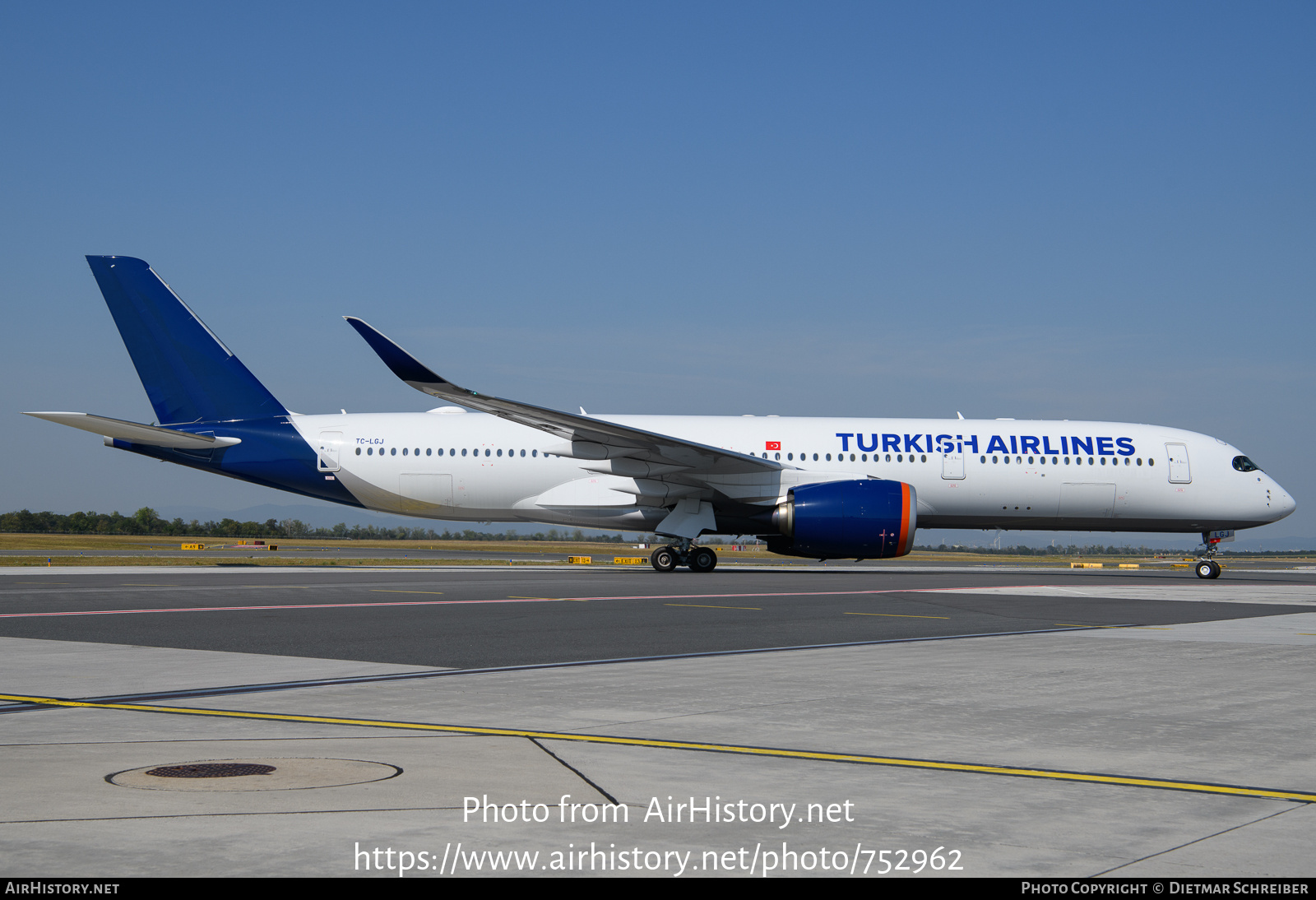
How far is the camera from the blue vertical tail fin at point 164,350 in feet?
94.3

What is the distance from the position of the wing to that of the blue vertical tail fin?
7.61 m

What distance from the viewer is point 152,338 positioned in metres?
28.8

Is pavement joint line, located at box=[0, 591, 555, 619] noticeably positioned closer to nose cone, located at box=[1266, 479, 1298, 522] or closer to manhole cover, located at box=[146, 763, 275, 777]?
manhole cover, located at box=[146, 763, 275, 777]

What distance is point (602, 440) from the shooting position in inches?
1027

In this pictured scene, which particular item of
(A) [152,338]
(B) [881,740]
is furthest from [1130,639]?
(A) [152,338]

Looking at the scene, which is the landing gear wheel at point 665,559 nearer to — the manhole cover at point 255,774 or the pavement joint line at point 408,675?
the pavement joint line at point 408,675

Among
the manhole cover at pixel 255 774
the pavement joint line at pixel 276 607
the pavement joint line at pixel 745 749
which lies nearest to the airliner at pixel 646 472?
the pavement joint line at pixel 276 607

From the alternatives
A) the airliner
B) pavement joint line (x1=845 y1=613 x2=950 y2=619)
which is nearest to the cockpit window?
the airliner

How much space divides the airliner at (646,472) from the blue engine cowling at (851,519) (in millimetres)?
1404

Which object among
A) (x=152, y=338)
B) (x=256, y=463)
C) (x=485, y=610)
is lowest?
(x=485, y=610)

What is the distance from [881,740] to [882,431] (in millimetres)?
23419

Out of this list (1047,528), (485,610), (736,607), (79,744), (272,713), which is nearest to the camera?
(79,744)
